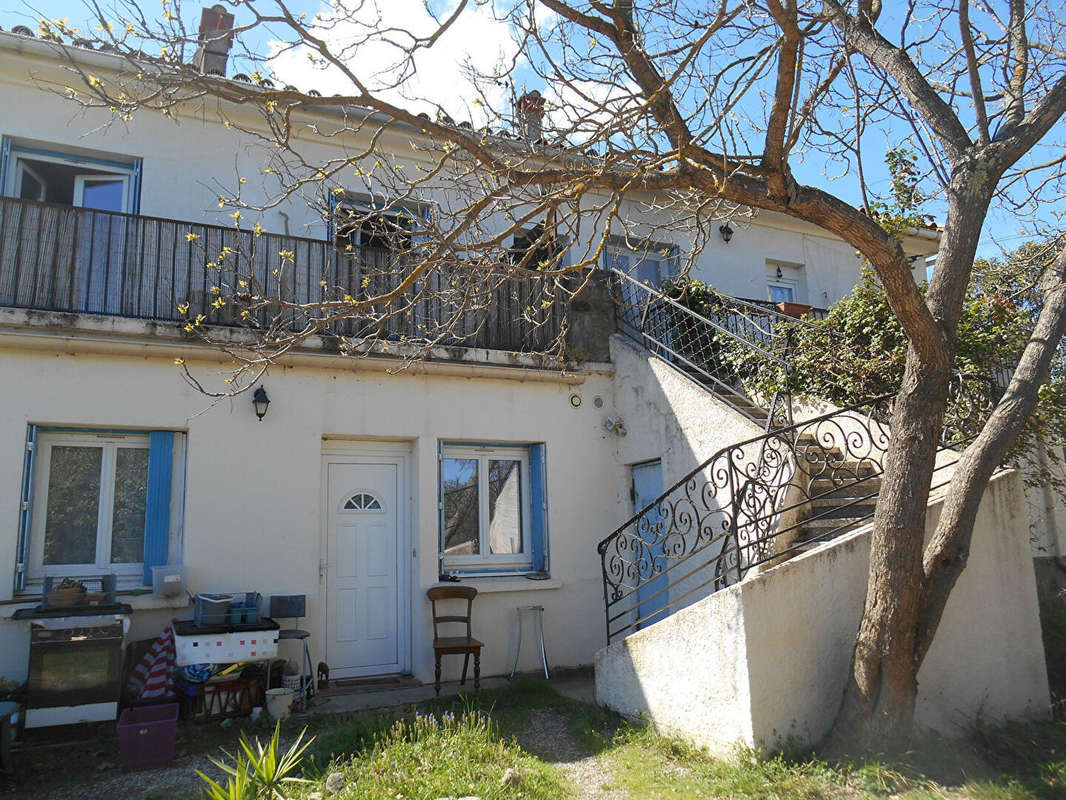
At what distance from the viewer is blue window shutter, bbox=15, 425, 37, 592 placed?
6316 mm

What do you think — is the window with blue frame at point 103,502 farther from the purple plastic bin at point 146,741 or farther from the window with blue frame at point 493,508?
the window with blue frame at point 493,508

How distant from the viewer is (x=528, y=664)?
796cm

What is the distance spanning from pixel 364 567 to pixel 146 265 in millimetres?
3575

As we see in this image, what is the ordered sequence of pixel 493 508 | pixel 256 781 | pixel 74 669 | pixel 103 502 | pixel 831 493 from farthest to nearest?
pixel 493 508, pixel 103 502, pixel 831 493, pixel 74 669, pixel 256 781

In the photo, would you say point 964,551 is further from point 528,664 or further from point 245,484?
point 245,484

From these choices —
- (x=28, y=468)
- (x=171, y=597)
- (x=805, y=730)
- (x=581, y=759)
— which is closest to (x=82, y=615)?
(x=171, y=597)

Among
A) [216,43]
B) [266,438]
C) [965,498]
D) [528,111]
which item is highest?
[216,43]

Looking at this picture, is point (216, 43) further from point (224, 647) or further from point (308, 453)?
point (224, 647)

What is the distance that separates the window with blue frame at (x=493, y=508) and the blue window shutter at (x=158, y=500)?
261cm

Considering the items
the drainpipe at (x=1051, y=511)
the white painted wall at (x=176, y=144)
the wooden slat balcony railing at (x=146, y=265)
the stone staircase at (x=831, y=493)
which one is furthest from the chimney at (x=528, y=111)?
the drainpipe at (x=1051, y=511)

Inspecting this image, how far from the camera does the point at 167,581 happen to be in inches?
258

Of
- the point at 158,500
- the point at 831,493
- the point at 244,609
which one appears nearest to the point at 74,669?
the point at 244,609

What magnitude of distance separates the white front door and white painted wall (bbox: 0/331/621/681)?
0.19 meters

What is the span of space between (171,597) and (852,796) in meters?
5.47
